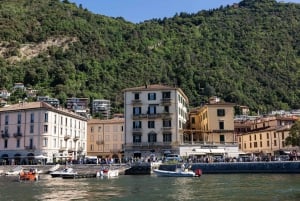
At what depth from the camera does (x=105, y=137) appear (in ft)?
344

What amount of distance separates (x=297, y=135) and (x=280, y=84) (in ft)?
328

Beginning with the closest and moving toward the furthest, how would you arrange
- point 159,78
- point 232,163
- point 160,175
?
point 160,175 < point 232,163 < point 159,78

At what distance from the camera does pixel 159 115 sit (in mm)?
81688

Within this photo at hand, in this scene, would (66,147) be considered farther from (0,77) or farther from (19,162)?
(0,77)

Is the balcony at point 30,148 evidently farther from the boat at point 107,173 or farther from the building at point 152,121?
the boat at point 107,173

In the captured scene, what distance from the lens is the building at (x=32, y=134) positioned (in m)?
83.6

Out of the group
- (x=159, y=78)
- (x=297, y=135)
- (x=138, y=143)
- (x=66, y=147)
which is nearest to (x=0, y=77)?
(x=159, y=78)

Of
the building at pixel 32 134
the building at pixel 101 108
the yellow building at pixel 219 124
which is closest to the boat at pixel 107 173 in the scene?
the building at pixel 32 134

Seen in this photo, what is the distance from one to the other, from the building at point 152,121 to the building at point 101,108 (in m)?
70.5

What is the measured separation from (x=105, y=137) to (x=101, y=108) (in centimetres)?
5530

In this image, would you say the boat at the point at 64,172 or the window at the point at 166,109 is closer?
the boat at the point at 64,172

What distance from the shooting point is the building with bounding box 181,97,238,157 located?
78.9m

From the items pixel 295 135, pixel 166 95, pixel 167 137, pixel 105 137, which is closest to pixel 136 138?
pixel 167 137

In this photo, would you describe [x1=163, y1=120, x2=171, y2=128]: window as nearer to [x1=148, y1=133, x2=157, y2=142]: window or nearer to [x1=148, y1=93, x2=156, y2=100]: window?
[x1=148, y1=133, x2=157, y2=142]: window
